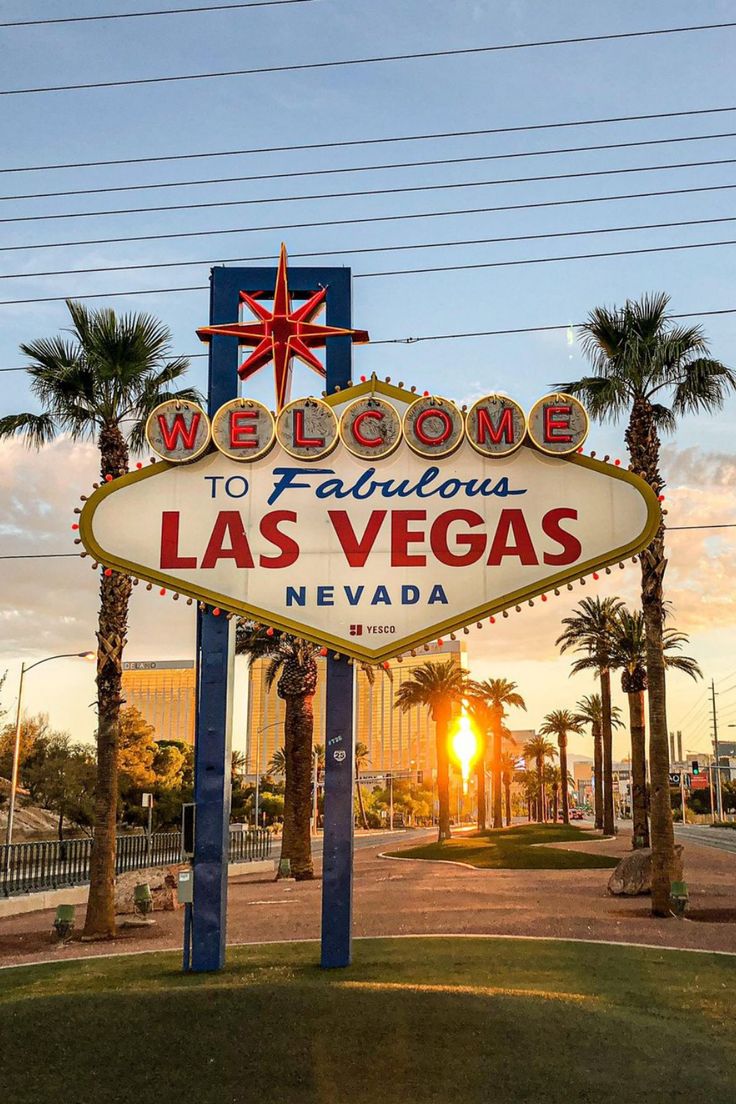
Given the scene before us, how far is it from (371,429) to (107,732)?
33.9 feet

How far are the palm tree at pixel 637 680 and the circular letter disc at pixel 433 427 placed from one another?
31745mm

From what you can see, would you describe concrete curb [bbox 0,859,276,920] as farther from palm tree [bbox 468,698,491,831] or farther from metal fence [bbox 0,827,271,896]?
palm tree [bbox 468,698,491,831]

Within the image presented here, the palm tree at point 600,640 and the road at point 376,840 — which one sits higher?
the palm tree at point 600,640

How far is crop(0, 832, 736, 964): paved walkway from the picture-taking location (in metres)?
21.3

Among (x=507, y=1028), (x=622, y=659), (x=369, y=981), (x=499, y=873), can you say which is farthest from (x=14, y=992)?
(x=622, y=659)

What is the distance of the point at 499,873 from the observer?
39281mm

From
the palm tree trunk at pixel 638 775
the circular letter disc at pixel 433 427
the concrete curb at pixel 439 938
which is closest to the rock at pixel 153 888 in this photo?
the concrete curb at pixel 439 938

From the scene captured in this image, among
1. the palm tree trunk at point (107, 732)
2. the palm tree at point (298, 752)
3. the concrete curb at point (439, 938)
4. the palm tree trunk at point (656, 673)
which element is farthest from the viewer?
the palm tree at point (298, 752)

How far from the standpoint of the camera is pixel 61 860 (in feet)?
106

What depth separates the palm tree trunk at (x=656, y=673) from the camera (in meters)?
25.0

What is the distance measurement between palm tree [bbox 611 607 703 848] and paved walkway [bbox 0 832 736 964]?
11645 mm

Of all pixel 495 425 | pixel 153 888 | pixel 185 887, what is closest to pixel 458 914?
pixel 185 887

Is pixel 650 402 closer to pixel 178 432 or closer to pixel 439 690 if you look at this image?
pixel 178 432

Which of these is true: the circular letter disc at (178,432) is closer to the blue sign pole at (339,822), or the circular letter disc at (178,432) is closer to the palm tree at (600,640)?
the blue sign pole at (339,822)
